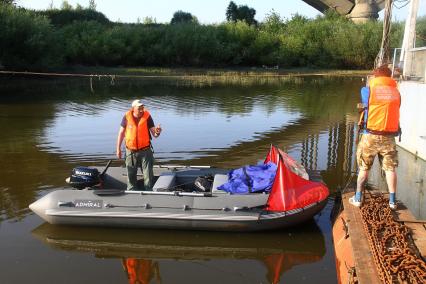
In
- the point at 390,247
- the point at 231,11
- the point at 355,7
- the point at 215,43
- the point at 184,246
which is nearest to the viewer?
the point at 390,247

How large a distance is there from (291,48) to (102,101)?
3034 cm

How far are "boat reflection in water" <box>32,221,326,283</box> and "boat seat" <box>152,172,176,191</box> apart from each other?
2.01 feet

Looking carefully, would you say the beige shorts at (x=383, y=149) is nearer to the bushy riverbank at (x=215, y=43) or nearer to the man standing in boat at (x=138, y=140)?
the man standing in boat at (x=138, y=140)

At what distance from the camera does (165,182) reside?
733cm

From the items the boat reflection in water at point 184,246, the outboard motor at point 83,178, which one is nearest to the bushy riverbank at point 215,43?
the outboard motor at point 83,178

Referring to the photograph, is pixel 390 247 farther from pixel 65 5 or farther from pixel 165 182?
pixel 65 5

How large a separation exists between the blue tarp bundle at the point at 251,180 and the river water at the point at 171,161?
0.64m

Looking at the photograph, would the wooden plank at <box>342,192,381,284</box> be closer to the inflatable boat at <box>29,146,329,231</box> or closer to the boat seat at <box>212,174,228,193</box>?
the inflatable boat at <box>29,146,329,231</box>

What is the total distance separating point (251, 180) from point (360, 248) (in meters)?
2.13

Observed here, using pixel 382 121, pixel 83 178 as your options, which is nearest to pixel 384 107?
pixel 382 121

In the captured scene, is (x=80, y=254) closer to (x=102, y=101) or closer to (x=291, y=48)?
(x=102, y=101)

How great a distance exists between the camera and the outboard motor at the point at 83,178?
735 cm

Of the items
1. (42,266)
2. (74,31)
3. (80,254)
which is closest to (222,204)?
(80,254)

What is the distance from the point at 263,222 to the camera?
6.70m
